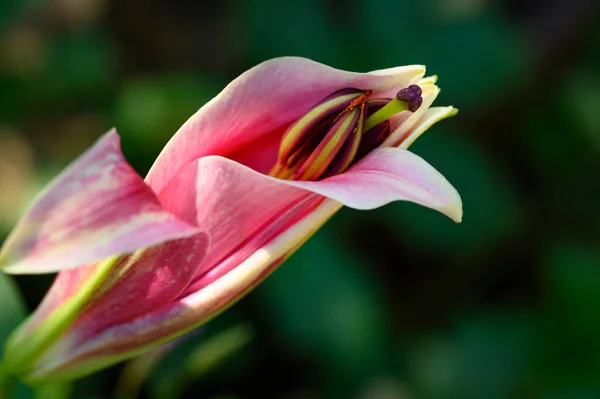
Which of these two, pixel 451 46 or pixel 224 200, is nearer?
pixel 224 200

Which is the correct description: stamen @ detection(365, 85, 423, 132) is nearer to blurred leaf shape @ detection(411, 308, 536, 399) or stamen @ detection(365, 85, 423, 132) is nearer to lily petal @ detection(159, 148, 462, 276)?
lily petal @ detection(159, 148, 462, 276)

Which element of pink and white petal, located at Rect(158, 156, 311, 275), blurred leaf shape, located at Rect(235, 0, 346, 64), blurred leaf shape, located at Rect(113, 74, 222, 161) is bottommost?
→ blurred leaf shape, located at Rect(113, 74, 222, 161)

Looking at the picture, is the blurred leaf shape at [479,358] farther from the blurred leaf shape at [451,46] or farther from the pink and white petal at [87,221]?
the pink and white petal at [87,221]

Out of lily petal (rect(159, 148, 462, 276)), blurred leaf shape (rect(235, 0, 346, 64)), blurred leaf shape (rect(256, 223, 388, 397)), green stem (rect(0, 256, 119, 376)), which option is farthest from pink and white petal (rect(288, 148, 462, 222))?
blurred leaf shape (rect(235, 0, 346, 64))

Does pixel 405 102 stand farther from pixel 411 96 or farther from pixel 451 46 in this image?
pixel 451 46

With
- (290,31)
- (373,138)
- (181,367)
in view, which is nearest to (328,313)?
(290,31)
